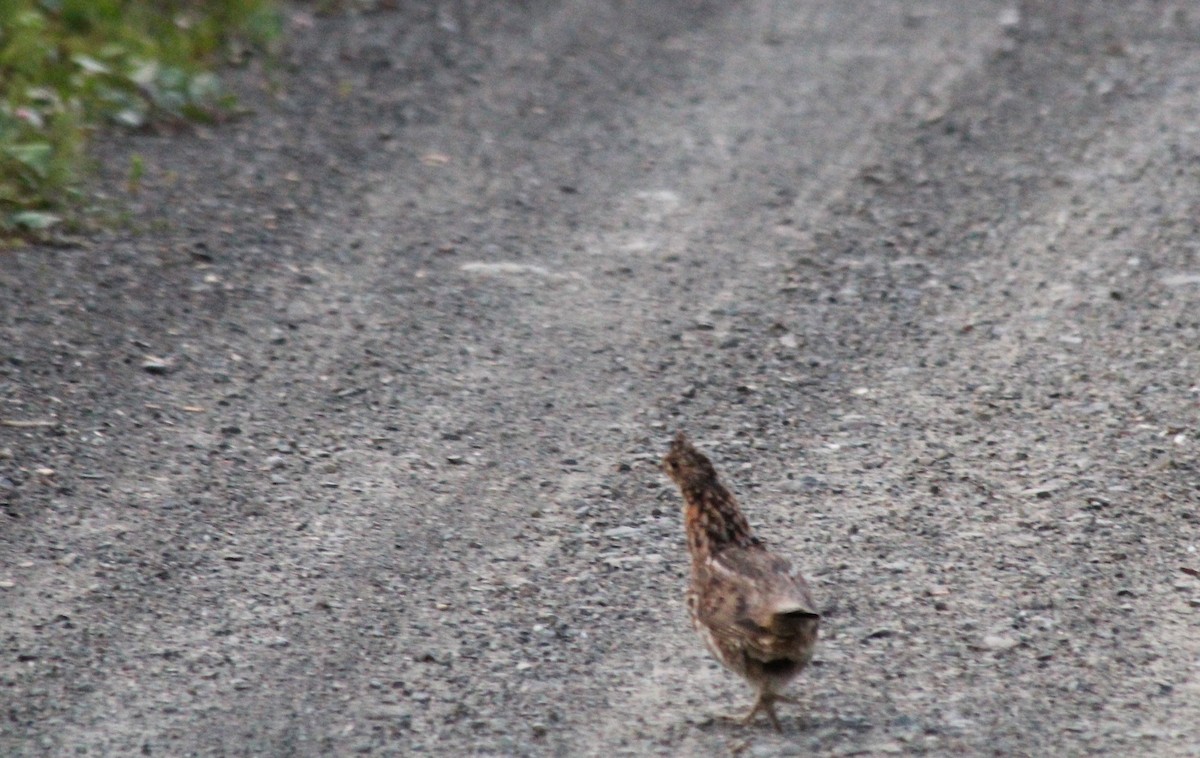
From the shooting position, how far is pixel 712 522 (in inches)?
184

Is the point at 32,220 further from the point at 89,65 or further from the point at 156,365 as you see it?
the point at 89,65

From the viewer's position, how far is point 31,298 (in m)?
7.29

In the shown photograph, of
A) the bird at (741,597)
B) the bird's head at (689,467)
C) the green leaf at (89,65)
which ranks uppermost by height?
the bird's head at (689,467)

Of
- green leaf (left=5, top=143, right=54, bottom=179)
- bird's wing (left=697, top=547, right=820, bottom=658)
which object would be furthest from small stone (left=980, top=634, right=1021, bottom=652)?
green leaf (left=5, top=143, right=54, bottom=179)

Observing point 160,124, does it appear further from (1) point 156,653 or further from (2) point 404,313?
(1) point 156,653

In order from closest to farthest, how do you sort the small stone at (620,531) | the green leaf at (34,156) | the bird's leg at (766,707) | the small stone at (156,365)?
the bird's leg at (766,707), the small stone at (620,531), the small stone at (156,365), the green leaf at (34,156)

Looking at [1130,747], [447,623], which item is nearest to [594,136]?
[447,623]

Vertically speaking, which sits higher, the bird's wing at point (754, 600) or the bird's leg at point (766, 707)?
the bird's wing at point (754, 600)

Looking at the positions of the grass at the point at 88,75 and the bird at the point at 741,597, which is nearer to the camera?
the bird at the point at 741,597

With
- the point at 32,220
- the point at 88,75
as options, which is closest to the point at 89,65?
the point at 88,75

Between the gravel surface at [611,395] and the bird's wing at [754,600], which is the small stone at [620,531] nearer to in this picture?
the gravel surface at [611,395]

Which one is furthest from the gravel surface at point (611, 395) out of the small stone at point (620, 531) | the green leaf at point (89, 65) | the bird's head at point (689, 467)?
the green leaf at point (89, 65)

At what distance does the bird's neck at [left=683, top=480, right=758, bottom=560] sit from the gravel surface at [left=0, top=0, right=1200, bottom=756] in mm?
418

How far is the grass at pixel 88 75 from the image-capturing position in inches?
323
